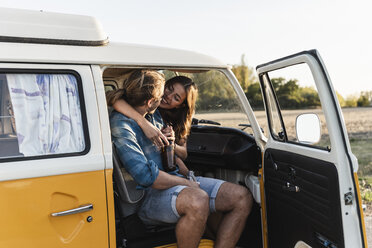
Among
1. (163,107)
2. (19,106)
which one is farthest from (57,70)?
(163,107)

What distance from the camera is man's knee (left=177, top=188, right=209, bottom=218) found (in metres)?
2.58

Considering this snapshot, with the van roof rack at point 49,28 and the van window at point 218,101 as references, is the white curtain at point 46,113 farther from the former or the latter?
the van window at point 218,101

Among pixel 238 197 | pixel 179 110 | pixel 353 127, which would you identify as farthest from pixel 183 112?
pixel 353 127

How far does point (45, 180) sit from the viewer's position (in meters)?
2.12

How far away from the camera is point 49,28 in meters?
2.31

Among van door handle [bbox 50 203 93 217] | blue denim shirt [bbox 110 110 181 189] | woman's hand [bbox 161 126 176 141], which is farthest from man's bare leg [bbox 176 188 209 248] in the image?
van door handle [bbox 50 203 93 217]

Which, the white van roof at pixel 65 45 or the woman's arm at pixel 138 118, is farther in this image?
the woman's arm at pixel 138 118

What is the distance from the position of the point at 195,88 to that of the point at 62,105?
133 centimetres

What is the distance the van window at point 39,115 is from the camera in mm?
2160

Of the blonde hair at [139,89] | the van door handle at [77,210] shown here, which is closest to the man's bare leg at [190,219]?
the van door handle at [77,210]

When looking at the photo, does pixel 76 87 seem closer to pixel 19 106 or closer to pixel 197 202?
pixel 19 106

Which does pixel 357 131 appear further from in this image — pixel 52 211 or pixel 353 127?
pixel 52 211

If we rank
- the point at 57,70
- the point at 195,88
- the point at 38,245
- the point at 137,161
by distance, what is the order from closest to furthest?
the point at 38,245 < the point at 57,70 < the point at 137,161 < the point at 195,88

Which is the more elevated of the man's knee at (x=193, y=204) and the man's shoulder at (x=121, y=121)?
the man's shoulder at (x=121, y=121)
